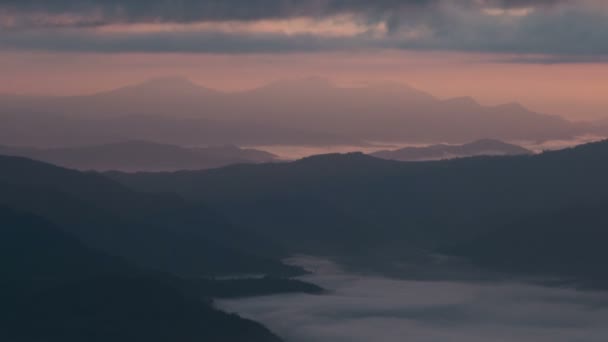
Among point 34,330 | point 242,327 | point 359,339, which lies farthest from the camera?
point 359,339

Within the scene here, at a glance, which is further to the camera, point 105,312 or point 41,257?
point 41,257

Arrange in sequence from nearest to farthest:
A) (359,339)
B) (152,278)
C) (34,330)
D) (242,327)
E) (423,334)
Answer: (34,330) < (242,327) < (152,278) < (359,339) < (423,334)

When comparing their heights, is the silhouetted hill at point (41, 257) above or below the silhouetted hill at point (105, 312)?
above

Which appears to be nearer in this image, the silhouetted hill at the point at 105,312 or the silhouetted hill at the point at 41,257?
the silhouetted hill at the point at 105,312

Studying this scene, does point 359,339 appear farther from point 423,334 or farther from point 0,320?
point 0,320

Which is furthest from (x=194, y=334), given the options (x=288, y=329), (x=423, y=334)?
(x=423, y=334)

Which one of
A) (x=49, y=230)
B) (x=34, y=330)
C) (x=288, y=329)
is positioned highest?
(x=49, y=230)

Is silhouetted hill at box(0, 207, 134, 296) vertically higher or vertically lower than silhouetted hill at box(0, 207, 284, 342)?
higher

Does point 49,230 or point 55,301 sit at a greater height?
point 49,230

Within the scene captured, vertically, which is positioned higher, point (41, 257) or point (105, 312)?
point (41, 257)

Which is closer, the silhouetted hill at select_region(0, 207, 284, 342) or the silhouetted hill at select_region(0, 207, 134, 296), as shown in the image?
the silhouetted hill at select_region(0, 207, 284, 342)

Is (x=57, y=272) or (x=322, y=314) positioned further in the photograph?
(x=322, y=314)
